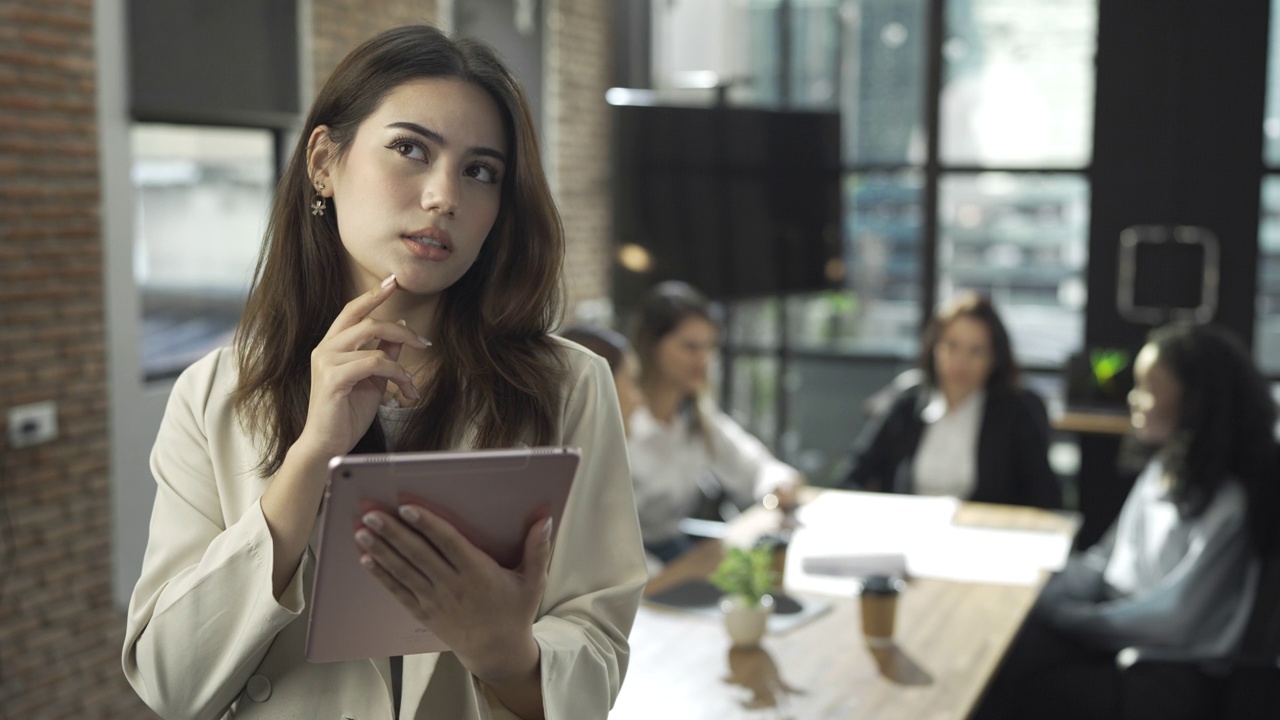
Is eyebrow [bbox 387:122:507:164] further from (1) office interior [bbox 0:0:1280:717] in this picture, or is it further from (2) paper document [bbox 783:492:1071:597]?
(1) office interior [bbox 0:0:1280:717]

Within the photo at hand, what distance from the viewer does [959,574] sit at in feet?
10.8

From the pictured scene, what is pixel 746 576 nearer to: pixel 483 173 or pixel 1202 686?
pixel 1202 686

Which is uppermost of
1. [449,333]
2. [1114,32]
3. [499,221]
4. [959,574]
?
[1114,32]

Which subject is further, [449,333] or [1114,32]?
[1114,32]

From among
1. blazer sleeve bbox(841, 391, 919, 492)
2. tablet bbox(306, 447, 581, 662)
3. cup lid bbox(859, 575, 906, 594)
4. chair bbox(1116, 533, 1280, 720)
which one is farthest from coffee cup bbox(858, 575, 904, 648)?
blazer sleeve bbox(841, 391, 919, 492)

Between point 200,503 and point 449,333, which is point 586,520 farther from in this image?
point 200,503

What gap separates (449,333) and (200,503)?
12.8 inches

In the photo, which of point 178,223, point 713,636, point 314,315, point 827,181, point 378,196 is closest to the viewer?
point 378,196

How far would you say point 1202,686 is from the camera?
3.02 meters

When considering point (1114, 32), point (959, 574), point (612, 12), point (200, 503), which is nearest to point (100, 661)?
point (959, 574)

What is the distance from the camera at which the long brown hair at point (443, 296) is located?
135 centimetres

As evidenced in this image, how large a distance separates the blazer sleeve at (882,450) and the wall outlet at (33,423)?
2.73 m

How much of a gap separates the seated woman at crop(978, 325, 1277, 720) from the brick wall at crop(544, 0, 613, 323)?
3.52m

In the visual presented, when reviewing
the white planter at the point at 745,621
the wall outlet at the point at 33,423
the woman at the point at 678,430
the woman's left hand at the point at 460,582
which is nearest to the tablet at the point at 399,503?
the woman's left hand at the point at 460,582
